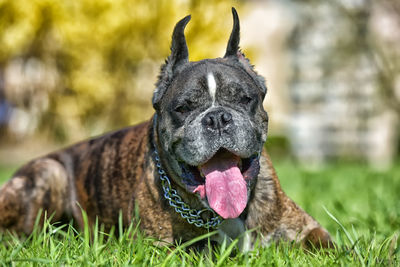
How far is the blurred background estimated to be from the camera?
11.0m

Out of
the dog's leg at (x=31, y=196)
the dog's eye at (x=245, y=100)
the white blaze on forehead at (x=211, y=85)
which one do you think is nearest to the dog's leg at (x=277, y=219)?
the dog's eye at (x=245, y=100)

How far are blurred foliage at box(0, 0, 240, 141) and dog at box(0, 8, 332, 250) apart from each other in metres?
7.50

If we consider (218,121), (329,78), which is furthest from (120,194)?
(329,78)

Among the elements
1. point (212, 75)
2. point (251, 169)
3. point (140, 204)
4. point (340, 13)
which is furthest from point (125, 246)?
point (340, 13)

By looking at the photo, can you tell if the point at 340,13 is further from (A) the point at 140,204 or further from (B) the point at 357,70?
(A) the point at 140,204

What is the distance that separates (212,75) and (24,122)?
13.9 meters

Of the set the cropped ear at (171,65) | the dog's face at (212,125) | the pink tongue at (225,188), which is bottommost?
the pink tongue at (225,188)

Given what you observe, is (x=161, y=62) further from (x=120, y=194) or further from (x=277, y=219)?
(x=277, y=219)

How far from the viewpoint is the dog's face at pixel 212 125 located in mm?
2977

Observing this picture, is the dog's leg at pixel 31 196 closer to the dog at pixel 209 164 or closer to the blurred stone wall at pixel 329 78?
the dog at pixel 209 164

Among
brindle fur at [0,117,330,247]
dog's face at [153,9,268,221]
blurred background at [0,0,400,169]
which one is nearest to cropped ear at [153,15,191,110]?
dog's face at [153,9,268,221]

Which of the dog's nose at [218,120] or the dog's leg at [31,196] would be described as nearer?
the dog's nose at [218,120]

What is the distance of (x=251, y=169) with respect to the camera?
3.13 m

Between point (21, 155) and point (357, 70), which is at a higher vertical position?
point (357, 70)
